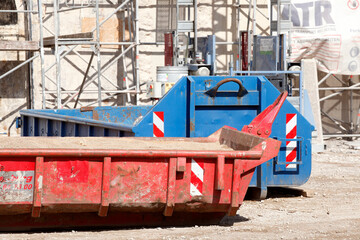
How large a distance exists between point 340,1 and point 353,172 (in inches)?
270

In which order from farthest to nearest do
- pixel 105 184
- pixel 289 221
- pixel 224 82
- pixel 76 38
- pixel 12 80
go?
pixel 12 80
pixel 76 38
pixel 224 82
pixel 289 221
pixel 105 184

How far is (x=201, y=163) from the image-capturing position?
267 inches

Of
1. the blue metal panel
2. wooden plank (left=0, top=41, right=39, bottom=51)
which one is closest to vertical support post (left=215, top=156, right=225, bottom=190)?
the blue metal panel

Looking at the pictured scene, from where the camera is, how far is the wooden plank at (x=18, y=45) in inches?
611

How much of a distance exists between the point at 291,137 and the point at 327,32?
29.7ft

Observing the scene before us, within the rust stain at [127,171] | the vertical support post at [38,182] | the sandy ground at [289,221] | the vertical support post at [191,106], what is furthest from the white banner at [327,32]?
the vertical support post at [38,182]

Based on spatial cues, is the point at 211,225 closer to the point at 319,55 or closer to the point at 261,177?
the point at 261,177

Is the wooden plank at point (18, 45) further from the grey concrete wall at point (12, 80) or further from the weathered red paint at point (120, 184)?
the weathered red paint at point (120, 184)

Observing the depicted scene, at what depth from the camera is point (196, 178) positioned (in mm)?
6785

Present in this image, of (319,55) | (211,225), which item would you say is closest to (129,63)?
(319,55)

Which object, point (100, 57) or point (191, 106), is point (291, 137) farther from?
point (100, 57)

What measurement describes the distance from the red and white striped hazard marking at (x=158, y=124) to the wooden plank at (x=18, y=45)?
775 cm

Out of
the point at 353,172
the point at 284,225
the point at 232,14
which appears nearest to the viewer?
the point at 284,225

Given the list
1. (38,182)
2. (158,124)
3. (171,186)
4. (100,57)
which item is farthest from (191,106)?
(100,57)
